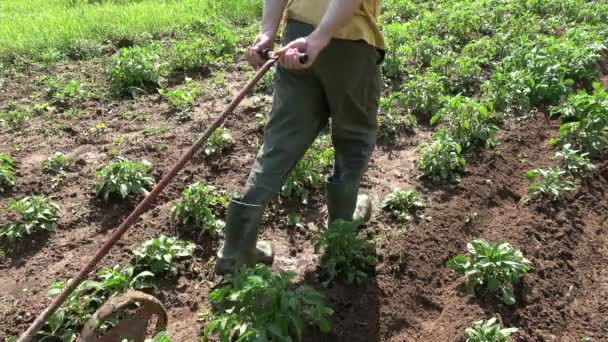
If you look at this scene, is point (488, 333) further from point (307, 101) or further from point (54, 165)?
point (54, 165)

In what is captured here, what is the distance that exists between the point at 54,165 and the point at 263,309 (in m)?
2.60

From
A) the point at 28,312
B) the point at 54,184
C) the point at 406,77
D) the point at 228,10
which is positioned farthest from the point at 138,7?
the point at 28,312

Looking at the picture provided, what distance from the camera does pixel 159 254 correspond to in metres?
3.45

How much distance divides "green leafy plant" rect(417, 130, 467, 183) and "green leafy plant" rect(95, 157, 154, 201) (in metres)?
2.07

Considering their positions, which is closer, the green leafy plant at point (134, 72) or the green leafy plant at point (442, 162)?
the green leafy plant at point (442, 162)

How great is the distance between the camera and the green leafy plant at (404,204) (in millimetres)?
4113

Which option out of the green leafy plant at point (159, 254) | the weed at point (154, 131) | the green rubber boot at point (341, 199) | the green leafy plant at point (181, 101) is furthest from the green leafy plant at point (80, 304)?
the green leafy plant at point (181, 101)

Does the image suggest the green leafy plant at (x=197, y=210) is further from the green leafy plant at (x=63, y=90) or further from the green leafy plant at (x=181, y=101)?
the green leafy plant at (x=63, y=90)

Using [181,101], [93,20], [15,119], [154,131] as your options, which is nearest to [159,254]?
[154,131]

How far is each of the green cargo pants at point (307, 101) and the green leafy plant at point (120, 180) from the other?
1.38 m

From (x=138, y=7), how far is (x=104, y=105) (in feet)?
11.6

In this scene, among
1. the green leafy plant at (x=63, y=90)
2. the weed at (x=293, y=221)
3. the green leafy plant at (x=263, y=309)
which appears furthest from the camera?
the green leafy plant at (x=63, y=90)

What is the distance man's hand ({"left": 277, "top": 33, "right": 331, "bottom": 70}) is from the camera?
9.10 ft

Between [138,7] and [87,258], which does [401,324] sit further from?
[138,7]
